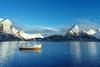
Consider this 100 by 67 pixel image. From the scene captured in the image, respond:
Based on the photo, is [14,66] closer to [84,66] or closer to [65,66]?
[65,66]

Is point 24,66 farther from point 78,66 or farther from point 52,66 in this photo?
point 78,66

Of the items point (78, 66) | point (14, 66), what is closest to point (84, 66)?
point (78, 66)

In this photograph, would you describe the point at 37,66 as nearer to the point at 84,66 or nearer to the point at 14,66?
the point at 14,66

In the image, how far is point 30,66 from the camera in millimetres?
94562

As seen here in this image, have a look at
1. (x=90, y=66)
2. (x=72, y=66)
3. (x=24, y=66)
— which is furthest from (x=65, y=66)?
(x=24, y=66)

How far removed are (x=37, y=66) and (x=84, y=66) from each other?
17.4 m

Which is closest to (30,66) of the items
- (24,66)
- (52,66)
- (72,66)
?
(24,66)

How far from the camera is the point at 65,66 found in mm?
94750

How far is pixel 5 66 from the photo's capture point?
302ft

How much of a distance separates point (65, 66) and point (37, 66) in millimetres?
10447

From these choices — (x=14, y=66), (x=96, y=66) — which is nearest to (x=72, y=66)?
(x=96, y=66)

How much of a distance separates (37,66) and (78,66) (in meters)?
15.2

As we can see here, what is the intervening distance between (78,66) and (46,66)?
11777 mm

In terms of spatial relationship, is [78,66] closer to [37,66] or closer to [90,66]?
[90,66]
